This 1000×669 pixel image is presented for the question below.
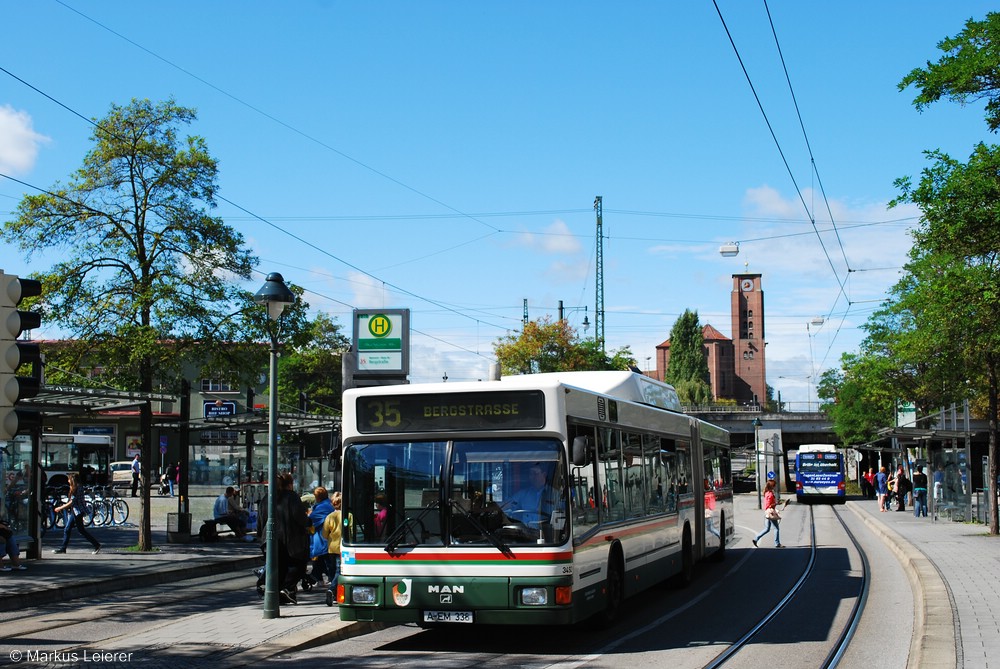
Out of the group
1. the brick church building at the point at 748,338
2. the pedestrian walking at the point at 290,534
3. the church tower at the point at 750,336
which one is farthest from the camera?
the church tower at the point at 750,336

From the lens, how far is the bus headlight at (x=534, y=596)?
10.6 meters

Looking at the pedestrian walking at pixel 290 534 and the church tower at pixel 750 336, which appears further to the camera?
the church tower at pixel 750 336

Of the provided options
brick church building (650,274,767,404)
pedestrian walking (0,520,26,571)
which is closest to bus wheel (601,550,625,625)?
pedestrian walking (0,520,26,571)

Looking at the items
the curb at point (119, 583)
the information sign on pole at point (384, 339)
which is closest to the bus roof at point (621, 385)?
the curb at point (119, 583)

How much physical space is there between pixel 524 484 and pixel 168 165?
14.4m

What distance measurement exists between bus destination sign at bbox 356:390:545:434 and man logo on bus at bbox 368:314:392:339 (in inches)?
783

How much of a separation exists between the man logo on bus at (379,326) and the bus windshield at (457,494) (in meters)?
20.1

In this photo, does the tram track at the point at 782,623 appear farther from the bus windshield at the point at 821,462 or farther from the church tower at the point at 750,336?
the church tower at the point at 750,336

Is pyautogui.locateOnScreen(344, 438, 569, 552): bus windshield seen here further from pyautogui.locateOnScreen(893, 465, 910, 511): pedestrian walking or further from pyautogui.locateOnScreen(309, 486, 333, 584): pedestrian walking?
pyautogui.locateOnScreen(893, 465, 910, 511): pedestrian walking

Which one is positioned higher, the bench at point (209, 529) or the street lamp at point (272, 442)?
the street lamp at point (272, 442)

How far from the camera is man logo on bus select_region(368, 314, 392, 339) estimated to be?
3139 centimetres

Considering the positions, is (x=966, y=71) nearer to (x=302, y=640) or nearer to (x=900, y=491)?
(x=302, y=640)

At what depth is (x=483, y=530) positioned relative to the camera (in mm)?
10828

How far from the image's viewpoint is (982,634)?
1112cm
